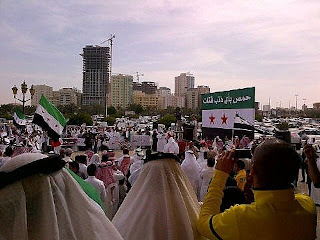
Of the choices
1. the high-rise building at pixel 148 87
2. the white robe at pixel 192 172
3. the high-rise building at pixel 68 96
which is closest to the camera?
the white robe at pixel 192 172

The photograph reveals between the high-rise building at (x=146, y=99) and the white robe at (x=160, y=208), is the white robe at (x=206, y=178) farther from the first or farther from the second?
the high-rise building at (x=146, y=99)

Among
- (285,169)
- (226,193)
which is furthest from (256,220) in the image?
(226,193)

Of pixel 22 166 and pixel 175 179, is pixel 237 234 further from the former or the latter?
pixel 22 166

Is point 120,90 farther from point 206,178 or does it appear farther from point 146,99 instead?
point 206,178

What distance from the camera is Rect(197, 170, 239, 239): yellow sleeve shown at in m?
1.92

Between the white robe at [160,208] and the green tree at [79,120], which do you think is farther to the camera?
the green tree at [79,120]

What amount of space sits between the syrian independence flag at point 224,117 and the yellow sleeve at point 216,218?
416 inches

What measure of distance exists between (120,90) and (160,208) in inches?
5868

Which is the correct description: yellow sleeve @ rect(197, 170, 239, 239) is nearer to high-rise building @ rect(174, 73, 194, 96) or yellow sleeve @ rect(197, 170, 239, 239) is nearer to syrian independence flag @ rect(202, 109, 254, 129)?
syrian independence flag @ rect(202, 109, 254, 129)

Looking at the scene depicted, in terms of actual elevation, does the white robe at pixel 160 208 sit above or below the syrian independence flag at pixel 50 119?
below

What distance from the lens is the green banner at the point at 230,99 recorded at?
12961mm

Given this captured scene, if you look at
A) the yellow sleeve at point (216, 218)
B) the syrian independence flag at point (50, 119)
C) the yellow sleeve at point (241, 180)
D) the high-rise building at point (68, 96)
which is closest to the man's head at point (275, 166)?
the yellow sleeve at point (216, 218)

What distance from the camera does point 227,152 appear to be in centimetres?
225

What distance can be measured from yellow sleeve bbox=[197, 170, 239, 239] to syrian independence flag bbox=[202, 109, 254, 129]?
10575 mm
